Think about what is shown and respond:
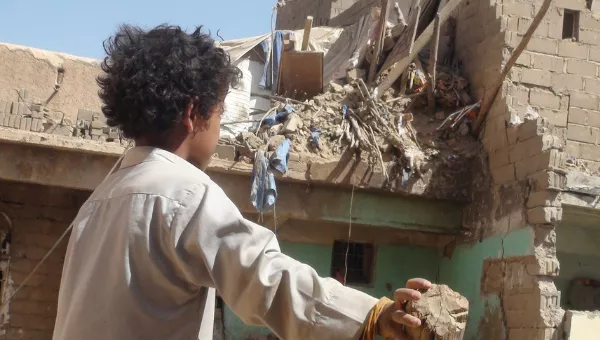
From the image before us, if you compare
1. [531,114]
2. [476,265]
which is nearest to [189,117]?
[531,114]

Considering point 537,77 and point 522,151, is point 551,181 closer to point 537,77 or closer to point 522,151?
point 522,151

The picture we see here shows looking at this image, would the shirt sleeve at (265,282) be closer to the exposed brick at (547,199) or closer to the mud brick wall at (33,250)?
the exposed brick at (547,199)

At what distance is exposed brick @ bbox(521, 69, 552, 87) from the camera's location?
802 centimetres

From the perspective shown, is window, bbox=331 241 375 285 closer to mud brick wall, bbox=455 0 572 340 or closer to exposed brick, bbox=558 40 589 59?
mud brick wall, bbox=455 0 572 340

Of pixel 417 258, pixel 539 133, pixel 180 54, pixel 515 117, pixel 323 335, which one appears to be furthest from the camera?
pixel 417 258

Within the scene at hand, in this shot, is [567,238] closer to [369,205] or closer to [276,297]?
[369,205]

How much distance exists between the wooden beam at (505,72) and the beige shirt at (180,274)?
6252 millimetres

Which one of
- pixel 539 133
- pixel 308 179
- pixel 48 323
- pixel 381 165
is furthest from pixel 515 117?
pixel 48 323

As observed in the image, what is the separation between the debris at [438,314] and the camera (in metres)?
1.50

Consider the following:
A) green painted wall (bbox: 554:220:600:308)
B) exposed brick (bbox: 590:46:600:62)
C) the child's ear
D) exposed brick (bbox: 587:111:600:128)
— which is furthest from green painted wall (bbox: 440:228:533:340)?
the child's ear

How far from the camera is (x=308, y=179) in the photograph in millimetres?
7641

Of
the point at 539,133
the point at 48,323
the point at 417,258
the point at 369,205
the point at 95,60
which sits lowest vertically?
the point at 48,323

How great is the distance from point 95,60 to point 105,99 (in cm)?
1044

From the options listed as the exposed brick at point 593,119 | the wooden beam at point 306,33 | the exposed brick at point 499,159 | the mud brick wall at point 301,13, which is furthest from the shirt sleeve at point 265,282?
the mud brick wall at point 301,13
